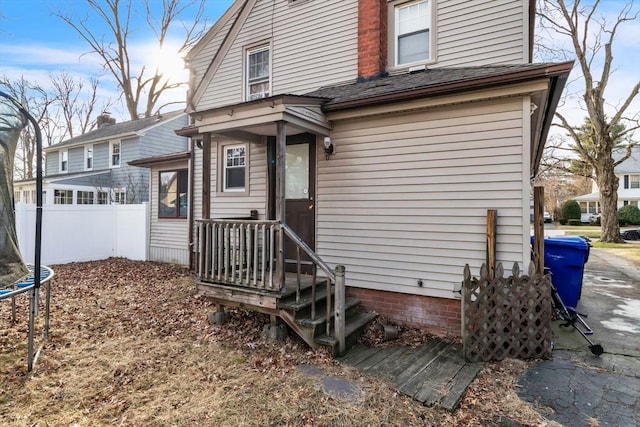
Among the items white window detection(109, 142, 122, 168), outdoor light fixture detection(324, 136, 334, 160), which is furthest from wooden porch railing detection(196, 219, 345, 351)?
white window detection(109, 142, 122, 168)

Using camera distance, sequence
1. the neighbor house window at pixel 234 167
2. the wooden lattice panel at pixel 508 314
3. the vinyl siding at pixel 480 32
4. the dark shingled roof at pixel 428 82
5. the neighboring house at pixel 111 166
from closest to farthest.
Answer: the wooden lattice panel at pixel 508 314, the dark shingled roof at pixel 428 82, the vinyl siding at pixel 480 32, the neighbor house window at pixel 234 167, the neighboring house at pixel 111 166

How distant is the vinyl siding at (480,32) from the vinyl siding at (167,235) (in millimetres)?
7899

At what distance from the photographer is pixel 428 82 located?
17.3ft

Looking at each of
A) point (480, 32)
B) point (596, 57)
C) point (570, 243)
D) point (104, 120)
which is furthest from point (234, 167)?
point (104, 120)

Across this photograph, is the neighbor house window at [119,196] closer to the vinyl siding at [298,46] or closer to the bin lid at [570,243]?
the vinyl siding at [298,46]

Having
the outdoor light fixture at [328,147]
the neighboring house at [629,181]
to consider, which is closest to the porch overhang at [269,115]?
the outdoor light fixture at [328,147]

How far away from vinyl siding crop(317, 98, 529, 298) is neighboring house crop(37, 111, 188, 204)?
13.7 m

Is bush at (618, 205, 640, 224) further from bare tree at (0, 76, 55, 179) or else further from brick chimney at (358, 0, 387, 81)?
bare tree at (0, 76, 55, 179)

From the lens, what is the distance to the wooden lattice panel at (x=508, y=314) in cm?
421

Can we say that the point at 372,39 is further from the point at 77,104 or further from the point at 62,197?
the point at 77,104

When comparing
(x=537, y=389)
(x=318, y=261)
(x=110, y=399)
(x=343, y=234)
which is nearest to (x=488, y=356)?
(x=537, y=389)

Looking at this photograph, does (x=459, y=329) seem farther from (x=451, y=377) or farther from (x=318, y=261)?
(x=318, y=261)

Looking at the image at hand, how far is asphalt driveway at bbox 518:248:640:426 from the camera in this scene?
3148mm

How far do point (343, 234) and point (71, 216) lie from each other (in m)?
9.75
